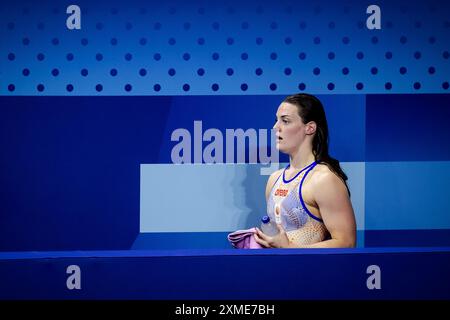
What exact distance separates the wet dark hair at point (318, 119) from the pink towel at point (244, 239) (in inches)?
14.2

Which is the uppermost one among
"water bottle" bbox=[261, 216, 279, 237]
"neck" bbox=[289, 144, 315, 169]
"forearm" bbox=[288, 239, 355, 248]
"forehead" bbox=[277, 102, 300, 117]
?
"forehead" bbox=[277, 102, 300, 117]

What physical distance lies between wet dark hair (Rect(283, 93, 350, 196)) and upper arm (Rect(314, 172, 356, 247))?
1.2 inches

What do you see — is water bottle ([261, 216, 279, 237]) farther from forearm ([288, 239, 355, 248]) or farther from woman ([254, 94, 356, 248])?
forearm ([288, 239, 355, 248])

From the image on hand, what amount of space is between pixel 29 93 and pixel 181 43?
557 mm

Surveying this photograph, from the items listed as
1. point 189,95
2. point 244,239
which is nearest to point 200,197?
point 244,239

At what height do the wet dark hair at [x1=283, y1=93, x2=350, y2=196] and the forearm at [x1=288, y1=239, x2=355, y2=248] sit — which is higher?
the wet dark hair at [x1=283, y1=93, x2=350, y2=196]

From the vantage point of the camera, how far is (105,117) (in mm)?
1867

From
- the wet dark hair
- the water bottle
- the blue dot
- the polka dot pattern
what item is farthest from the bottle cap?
the blue dot

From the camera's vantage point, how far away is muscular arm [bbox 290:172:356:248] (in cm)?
188

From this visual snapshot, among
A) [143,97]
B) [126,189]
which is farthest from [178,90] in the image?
[126,189]

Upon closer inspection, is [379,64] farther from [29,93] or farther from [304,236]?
[29,93]

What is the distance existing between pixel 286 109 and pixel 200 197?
0.44 m

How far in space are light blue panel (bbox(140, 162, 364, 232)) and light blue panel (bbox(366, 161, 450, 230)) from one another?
0.04 metres

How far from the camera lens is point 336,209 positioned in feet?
6.18
